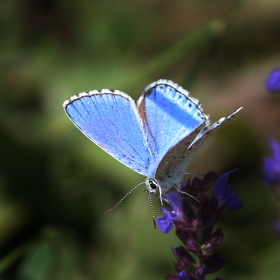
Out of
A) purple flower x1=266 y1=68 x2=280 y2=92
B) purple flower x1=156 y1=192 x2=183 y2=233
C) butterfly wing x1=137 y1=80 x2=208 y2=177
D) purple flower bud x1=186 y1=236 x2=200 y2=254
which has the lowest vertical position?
purple flower bud x1=186 y1=236 x2=200 y2=254

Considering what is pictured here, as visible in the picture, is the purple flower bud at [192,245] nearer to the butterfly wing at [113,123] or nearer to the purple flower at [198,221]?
the purple flower at [198,221]

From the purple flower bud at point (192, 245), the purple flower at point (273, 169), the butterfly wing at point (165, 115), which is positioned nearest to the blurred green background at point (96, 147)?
the purple flower at point (273, 169)

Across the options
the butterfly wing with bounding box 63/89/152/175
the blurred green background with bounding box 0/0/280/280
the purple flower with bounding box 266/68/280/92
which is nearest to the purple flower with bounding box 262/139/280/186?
the purple flower with bounding box 266/68/280/92

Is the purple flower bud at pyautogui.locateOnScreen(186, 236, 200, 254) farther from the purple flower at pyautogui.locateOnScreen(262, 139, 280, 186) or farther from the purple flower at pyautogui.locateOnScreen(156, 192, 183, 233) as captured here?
the purple flower at pyautogui.locateOnScreen(262, 139, 280, 186)

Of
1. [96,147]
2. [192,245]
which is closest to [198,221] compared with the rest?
[192,245]

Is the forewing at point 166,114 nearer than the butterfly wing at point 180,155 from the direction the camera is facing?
No

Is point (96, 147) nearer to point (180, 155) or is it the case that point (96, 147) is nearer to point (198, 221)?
point (180, 155)

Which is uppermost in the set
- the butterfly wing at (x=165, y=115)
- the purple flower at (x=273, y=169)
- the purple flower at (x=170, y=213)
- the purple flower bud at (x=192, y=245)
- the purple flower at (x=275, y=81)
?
the butterfly wing at (x=165, y=115)

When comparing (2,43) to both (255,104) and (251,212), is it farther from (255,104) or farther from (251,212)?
(251,212)
